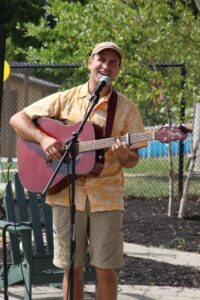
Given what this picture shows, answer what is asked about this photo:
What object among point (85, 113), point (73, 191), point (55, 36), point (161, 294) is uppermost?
point (55, 36)

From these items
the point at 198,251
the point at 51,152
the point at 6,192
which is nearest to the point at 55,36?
the point at 198,251

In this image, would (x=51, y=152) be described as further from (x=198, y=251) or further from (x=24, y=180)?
(x=198, y=251)

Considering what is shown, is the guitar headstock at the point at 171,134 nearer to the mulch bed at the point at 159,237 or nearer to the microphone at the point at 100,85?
the microphone at the point at 100,85

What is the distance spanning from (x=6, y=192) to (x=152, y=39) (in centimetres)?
Result: 355

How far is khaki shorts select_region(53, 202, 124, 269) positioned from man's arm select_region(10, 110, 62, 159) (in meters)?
0.35

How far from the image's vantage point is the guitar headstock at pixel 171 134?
13.6ft

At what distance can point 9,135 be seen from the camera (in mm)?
15984

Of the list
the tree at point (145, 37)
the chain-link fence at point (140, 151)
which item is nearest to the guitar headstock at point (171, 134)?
the tree at point (145, 37)

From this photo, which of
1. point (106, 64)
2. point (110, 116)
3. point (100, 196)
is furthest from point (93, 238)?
point (106, 64)

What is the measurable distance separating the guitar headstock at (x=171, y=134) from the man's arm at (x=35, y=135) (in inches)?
24.4

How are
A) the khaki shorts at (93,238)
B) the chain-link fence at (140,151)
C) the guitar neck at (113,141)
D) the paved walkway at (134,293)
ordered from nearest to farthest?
the guitar neck at (113,141), the khaki shorts at (93,238), the paved walkway at (134,293), the chain-link fence at (140,151)

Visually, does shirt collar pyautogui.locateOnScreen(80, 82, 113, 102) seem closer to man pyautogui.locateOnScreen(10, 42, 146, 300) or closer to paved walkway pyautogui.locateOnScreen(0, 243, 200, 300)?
man pyautogui.locateOnScreen(10, 42, 146, 300)

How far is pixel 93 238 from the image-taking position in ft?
14.1

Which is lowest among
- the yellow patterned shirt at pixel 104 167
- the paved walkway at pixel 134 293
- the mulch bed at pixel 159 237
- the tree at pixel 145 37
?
the paved walkway at pixel 134 293
